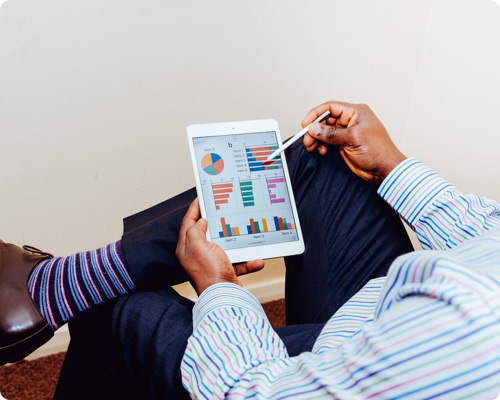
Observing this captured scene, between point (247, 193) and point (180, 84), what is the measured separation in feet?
1.16

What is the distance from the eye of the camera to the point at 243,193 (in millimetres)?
844

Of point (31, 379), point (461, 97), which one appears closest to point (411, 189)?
point (461, 97)

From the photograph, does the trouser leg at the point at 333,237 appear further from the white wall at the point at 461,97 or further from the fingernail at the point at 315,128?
the white wall at the point at 461,97

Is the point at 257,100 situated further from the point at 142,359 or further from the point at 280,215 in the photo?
the point at 142,359

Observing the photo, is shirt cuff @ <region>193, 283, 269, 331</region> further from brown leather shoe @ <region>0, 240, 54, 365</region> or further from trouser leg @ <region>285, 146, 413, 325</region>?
brown leather shoe @ <region>0, 240, 54, 365</region>

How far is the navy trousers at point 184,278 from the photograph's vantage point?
2.16 ft

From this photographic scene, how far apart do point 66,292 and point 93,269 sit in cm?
5

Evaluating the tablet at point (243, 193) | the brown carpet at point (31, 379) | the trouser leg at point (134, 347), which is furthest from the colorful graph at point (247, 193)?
the brown carpet at point (31, 379)

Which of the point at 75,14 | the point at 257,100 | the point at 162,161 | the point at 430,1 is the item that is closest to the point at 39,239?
the point at 162,161

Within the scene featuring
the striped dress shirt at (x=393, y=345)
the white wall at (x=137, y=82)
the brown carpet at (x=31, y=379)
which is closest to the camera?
the striped dress shirt at (x=393, y=345)

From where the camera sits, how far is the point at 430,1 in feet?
4.00

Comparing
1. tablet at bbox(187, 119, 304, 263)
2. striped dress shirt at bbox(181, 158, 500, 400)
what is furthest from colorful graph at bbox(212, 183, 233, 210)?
striped dress shirt at bbox(181, 158, 500, 400)

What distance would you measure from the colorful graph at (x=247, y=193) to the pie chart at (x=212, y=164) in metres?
0.05

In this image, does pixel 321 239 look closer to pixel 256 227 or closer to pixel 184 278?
pixel 256 227
